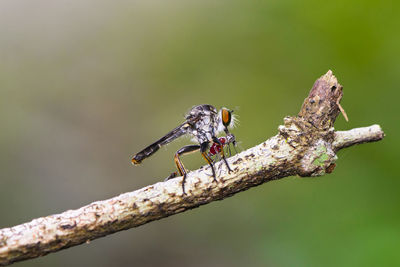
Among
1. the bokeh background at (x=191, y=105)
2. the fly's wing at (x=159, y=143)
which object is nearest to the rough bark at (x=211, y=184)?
the fly's wing at (x=159, y=143)

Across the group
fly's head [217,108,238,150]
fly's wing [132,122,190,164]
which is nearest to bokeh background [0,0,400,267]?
fly's head [217,108,238,150]

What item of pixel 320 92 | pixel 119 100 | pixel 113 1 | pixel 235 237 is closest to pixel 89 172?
pixel 119 100

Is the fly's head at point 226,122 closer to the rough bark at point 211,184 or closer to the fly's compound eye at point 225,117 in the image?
the fly's compound eye at point 225,117

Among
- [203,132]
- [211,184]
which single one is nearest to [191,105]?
[203,132]

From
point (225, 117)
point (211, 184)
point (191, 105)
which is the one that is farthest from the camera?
point (191, 105)

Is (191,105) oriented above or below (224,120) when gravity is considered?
above

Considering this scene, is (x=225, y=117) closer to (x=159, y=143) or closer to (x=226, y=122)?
(x=226, y=122)

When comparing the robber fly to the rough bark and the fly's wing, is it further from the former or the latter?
the rough bark
